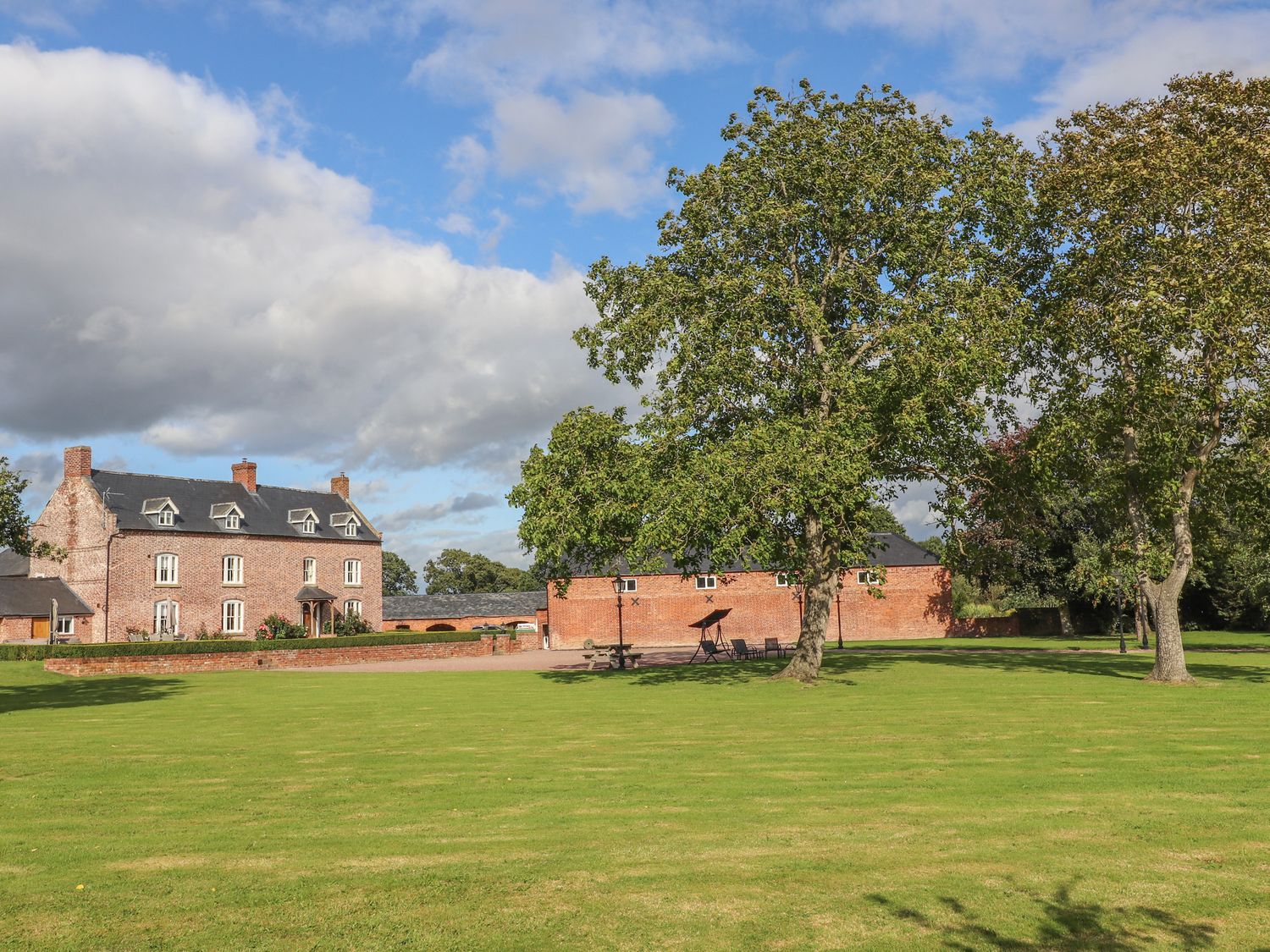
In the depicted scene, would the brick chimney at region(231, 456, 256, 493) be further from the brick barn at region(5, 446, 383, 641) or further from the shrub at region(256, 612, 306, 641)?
the shrub at region(256, 612, 306, 641)

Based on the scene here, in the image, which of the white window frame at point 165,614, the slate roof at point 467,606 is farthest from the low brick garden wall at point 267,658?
the slate roof at point 467,606

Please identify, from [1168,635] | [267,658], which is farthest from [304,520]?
[1168,635]

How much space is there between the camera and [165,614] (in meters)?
58.8

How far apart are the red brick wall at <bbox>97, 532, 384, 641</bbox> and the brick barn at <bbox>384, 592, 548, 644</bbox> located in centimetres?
1024

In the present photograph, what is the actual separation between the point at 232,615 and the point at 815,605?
4467 centimetres

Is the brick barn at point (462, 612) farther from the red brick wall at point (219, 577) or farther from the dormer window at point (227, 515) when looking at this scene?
the dormer window at point (227, 515)

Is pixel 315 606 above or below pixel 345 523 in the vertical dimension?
below

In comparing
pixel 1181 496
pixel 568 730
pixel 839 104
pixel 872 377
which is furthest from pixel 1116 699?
pixel 839 104

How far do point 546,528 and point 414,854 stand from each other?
1846 centimetres

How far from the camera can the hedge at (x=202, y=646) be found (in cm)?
4050

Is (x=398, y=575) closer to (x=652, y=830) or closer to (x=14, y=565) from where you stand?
(x=14, y=565)

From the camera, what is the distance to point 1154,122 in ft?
88.6

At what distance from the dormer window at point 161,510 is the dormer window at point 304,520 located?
Result: 7.85 meters

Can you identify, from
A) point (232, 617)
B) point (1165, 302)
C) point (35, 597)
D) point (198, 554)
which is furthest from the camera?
point (232, 617)
